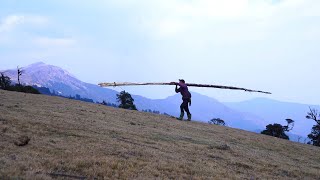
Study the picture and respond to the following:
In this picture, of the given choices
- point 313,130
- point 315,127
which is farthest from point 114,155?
point 313,130

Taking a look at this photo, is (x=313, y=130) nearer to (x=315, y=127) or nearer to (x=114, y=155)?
(x=315, y=127)

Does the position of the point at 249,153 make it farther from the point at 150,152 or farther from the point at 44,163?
the point at 44,163

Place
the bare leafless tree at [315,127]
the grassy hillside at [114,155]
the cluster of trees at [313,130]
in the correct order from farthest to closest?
the bare leafless tree at [315,127] → the cluster of trees at [313,130] → the grassy hillside at [114,155]

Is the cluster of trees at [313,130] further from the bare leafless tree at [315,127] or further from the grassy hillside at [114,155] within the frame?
the grassy hillside at [114,155]

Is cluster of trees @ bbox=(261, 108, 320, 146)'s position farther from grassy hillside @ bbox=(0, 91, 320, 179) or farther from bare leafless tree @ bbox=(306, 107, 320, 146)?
grassy hillside @ bbox=(0, 91, 320, 179)

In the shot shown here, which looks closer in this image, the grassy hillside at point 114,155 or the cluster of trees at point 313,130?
the grassy hillside at point 114,155

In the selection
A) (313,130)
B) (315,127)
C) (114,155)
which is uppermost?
(114,155)

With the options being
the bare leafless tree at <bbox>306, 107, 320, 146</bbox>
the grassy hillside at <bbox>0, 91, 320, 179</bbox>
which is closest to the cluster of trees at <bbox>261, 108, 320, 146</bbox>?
the bare leafless tree at <bbox>306, 107, 320, 146</bbox>

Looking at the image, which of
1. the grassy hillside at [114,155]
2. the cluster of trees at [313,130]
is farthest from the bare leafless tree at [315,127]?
the grassy hillside at [114,155]

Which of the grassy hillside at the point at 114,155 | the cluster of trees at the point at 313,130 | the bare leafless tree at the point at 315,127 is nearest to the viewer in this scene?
the grassy hillside at the point at 114,155

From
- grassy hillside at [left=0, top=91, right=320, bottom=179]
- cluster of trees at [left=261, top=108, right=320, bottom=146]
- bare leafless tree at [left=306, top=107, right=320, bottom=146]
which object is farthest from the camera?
bare leafless tree at [left=306, top=107, right=320, bottom=146]

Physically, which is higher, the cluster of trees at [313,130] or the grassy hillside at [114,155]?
the grassy hillside at [114,155]

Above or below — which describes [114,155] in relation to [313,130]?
above

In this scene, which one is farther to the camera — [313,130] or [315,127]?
[313,130]
